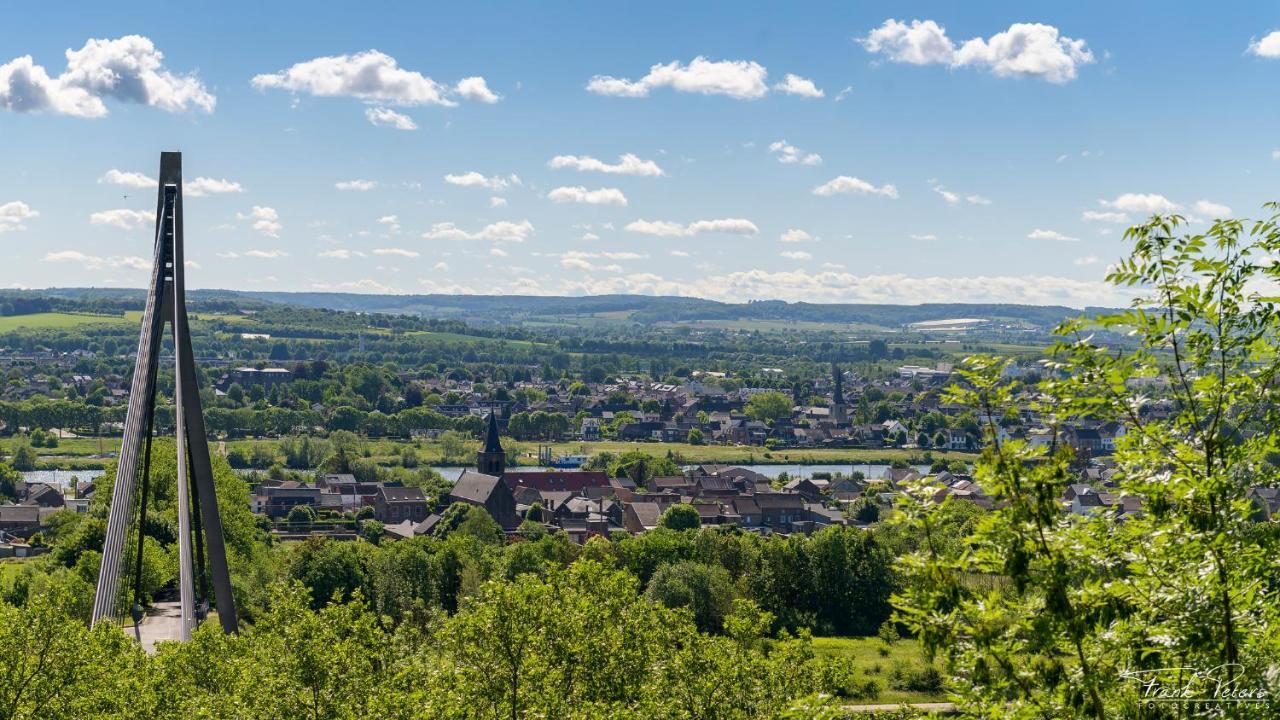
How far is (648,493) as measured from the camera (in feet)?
381

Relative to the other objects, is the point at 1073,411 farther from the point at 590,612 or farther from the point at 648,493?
the point at 648,493

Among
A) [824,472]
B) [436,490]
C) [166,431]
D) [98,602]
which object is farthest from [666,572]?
[166,431]

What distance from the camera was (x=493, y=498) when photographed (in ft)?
324

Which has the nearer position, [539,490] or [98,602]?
[98,602]

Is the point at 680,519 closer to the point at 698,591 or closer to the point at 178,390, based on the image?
the point at 698,591

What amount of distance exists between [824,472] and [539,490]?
45.8m

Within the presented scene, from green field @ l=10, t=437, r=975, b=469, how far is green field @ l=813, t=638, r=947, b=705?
3206 inches

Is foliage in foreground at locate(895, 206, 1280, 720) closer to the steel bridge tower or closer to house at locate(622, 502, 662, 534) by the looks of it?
the steel bridge tower

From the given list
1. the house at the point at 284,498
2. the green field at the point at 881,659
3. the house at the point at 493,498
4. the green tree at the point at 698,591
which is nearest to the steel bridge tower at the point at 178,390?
the green field at the point at 881,659

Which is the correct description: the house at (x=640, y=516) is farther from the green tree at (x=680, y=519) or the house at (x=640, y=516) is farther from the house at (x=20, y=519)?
the house at (x=20, y=519)

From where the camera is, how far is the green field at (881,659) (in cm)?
5150

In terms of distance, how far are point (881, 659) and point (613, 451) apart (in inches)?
4159

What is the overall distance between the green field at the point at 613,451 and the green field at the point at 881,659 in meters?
81.4

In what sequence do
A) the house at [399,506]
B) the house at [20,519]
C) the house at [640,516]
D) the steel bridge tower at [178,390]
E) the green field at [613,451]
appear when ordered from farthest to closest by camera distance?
1. the green field at [613,451]
2. the house at [399,506]
3. the house at [640,516]
4. the house at [20,519]
5. the steel bridge tower at [178,390]
